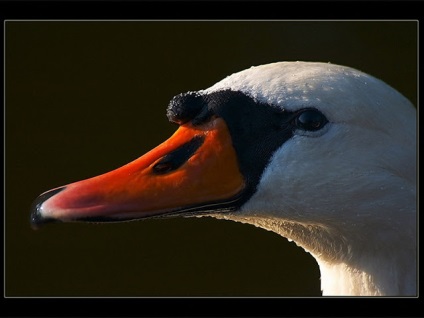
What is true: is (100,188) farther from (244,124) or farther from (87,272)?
(87,272)

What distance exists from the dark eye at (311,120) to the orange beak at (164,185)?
0.71ft

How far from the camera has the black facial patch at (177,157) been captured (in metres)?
3.23

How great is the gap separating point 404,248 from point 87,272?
194 inches

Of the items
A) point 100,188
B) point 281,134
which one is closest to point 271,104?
point 281,134

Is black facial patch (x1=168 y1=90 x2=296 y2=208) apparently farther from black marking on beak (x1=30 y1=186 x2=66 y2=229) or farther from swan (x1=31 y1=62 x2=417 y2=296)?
black marking on beak (x1=30 y1=186 x2=66 y2=229)

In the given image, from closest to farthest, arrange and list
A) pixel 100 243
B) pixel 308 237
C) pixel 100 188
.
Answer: pixel 100 188, pixel 308 237, pixel 100 243

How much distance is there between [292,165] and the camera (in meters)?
3.24

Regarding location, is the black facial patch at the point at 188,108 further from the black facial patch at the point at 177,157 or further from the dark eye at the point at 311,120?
the dark eye at the point at 311,120

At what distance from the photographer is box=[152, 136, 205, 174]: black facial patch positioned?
323 centimetres

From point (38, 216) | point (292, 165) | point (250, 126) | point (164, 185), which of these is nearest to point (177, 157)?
point (164, 185)

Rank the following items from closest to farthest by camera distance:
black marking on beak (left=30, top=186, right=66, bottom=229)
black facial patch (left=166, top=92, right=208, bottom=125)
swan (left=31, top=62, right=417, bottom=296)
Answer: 1. black marking on beak (left=30, top=186, right=66, bottom=229)
2. swan (left=31, top=62, right=417, bottom=296)
3. black facial patch (left=166, top=92, right=208, bottom=125)

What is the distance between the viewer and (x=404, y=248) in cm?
330

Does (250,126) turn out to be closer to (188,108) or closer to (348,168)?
(188,108)

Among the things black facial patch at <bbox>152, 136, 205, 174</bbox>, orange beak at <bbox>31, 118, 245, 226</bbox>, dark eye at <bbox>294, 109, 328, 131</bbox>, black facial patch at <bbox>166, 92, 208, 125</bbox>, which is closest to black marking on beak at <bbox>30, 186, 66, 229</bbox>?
orange beak at <bbox>31, 118, 245, 226</bbox>
